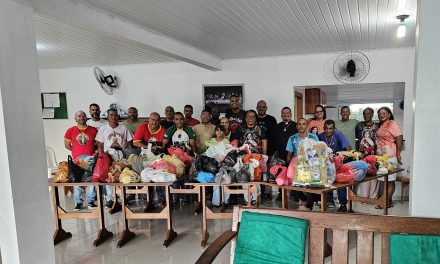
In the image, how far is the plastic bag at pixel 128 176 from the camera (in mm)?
3525

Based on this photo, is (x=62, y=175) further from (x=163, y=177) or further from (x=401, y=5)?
(x=401, y=5)

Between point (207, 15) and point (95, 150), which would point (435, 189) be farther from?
point (95, 150)

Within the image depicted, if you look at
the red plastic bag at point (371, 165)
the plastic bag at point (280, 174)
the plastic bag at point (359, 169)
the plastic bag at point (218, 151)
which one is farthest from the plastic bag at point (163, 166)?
the red plastic bag at point (371, 165)

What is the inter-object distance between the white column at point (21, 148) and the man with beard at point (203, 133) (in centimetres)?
254

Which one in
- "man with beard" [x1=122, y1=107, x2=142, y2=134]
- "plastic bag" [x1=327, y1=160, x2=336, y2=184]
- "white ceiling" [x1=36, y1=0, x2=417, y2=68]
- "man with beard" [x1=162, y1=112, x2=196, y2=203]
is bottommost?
"plastic bag" [x1=327, y1=160, x2=336, y2=184]

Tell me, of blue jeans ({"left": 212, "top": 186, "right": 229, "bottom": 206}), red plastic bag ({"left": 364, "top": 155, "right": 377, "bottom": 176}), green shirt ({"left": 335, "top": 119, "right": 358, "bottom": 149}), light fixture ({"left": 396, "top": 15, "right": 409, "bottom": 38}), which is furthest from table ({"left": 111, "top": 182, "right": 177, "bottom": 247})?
light fixture ({"left": 396, "top": 15, "right": 409, "bottom": 38})

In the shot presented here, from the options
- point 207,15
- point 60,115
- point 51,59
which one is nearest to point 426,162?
point 207,15

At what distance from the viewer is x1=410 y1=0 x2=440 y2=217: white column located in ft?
6.21

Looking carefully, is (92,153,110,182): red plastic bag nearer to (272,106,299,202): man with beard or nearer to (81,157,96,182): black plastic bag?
(81,157,96,182): black plastic bag

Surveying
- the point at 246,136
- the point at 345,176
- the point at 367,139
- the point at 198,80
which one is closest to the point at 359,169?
the point at 345,176

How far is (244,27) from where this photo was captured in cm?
393

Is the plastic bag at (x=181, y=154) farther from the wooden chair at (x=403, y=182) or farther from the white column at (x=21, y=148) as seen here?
the wooden chair at (x=403, y=182)

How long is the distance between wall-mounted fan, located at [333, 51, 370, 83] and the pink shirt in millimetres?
1493

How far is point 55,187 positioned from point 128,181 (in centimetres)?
101
